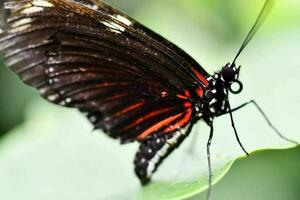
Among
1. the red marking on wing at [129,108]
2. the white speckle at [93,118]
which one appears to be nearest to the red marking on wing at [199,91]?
the red marking on wing at [129,108]

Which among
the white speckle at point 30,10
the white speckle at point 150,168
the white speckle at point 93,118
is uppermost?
the white speckle at point 30,10

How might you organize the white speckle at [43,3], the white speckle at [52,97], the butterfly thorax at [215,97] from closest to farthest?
the white speckle at [43,3], the white speckle at [52,97], the butterfly thorax at [215,97]

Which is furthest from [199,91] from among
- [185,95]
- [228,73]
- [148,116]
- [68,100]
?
[68,100]

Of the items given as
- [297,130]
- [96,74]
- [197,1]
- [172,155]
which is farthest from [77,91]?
[197,1]

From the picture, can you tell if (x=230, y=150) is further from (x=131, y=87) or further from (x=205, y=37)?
(x=205, y=37)

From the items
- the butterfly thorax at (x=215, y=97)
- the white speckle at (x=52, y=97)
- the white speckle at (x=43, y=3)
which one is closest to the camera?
the white speckle at (x=43, y=3)

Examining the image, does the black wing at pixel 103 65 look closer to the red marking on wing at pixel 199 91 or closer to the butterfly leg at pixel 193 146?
the red marking on wing at pixel 199 91

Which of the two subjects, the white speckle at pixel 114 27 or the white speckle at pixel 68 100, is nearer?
the white speckle at pixel 114 27

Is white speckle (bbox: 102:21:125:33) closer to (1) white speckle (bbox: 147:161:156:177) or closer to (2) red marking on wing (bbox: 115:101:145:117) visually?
(2) red marking on wing (bbox: 115:101:145:117)
